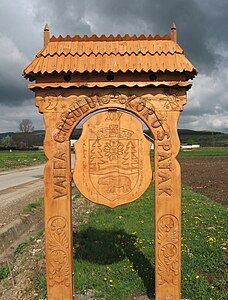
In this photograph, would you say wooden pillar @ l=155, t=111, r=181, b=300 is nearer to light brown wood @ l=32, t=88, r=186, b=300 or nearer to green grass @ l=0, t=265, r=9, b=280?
light brown wood @ l=32, t=88, r=186, b=300

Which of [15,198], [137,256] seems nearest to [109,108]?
[137,256]

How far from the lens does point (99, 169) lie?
5.11 meters

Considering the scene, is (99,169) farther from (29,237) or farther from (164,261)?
(29,237)

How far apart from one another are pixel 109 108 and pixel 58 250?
2094 millimetres

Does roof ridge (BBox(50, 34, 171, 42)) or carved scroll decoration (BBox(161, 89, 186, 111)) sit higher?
roof ridge (BBox(50, 34, 171, 42))

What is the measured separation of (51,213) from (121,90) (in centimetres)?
195

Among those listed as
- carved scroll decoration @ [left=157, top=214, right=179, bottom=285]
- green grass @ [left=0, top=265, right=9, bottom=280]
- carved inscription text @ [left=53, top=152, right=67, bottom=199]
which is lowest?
green grass @ [left=0, top=265, right=9, bottom=280]

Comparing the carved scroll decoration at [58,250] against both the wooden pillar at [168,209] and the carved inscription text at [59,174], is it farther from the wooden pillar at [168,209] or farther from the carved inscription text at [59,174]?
the wooden pillar at [168,209]

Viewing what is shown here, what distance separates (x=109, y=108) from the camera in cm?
511

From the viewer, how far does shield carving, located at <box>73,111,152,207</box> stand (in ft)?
16.7

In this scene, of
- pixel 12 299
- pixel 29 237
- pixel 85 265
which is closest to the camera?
pixel 12 299

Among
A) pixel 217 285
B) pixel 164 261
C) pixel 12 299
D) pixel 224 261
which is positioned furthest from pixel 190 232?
pixel 12 299

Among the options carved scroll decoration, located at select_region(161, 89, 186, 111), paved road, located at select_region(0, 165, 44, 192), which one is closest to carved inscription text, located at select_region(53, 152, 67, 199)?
carved scroll decoration, located at select_region(161, 89, 186, 111)

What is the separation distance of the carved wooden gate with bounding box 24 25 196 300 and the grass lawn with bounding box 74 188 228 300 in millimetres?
724
